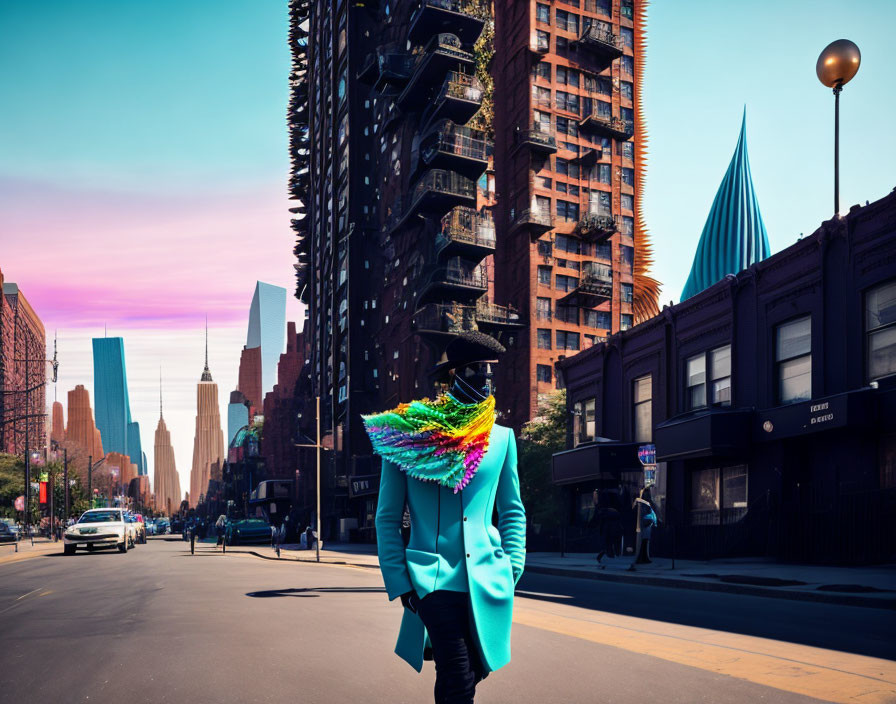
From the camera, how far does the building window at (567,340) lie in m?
69.1

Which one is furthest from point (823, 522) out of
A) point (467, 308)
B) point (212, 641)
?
point (467, 308)

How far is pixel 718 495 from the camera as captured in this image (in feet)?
89.4

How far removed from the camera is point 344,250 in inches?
3201

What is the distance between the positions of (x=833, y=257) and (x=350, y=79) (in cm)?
6627

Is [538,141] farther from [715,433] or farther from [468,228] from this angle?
[715,433]

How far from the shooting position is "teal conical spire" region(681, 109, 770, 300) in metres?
66.5

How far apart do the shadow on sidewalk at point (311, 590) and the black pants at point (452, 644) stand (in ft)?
38.1

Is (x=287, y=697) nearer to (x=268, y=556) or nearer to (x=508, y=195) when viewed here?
(x=268, y=556)

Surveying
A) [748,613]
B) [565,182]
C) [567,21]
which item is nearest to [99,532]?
[748,613]

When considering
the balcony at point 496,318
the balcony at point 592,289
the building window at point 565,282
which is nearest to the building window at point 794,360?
the balcony at point 496,318

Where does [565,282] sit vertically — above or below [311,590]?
above

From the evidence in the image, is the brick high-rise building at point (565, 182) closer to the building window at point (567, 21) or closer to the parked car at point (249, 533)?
the building window at point (567, 21)

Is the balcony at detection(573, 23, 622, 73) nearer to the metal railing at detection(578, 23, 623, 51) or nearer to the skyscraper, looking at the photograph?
the metal railing at detection(578, 23, 623, 51)

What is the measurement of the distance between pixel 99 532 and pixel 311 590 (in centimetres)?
2063
